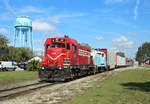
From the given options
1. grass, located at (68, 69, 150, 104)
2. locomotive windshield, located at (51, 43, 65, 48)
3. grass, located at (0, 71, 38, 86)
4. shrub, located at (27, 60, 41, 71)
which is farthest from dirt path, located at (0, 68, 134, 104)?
shrub, located at (27, 60, 41, 71)

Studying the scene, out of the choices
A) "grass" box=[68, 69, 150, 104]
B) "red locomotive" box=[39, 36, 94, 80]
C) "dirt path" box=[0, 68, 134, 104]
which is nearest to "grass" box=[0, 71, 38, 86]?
"red locomotive" box=[39, 36, 94, 80]

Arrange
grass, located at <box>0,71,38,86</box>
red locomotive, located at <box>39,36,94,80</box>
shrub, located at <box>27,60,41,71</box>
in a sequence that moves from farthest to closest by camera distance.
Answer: shrub, located at <box>27,60,41,71</box> < red locomotive, located at <box>39,36,94,80</box> < grass, located at <box>0,71,38,86</box>

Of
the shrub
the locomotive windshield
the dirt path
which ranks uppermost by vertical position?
the locomotive windshield

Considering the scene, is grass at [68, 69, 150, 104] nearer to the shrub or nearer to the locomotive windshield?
the locomotive windshield

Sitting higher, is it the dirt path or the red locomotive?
the red locomotive

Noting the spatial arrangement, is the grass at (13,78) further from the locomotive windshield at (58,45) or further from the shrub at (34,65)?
the shrub at (34,65)

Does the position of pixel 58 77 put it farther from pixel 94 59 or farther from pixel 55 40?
pixel 94 59

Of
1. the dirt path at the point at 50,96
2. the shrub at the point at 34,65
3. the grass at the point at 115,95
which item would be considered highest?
the shrub at the point at 34,65

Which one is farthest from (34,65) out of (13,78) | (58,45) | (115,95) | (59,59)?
(115,95)

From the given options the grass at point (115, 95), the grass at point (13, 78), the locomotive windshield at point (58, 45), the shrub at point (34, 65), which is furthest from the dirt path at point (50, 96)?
the shrub at point (34, 65)

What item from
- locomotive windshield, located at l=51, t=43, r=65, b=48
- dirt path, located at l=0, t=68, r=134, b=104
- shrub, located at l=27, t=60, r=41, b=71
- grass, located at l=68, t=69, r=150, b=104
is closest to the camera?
grass, located at l=68, t=69, r=150, b=104

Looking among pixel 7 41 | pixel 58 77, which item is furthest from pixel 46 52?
pixel 7 41

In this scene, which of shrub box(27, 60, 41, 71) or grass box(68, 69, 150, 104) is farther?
shrub box(27, 60, 41, 71)

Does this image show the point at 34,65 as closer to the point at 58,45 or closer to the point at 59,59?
the point at 58,45
